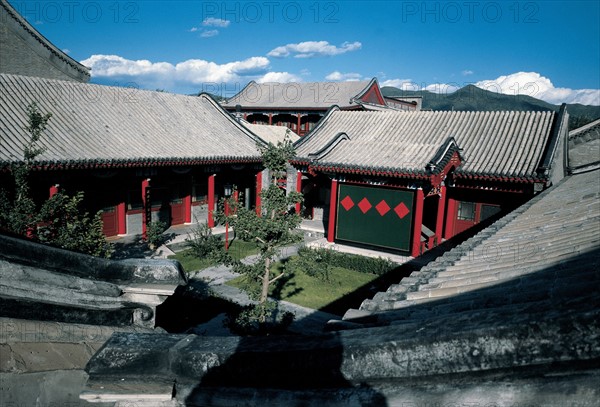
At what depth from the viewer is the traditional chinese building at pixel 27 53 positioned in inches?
773

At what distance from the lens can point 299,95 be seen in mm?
41406

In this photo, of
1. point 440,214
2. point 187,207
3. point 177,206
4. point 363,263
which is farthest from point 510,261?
point 187,207

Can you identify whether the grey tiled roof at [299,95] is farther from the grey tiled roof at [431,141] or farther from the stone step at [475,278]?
the stone step at [475,278]

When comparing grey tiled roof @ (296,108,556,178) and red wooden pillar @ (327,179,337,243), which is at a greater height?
grey tiled roof @ (296,108,556,178)

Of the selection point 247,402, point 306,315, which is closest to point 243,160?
point 306,315

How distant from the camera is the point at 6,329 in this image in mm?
2617

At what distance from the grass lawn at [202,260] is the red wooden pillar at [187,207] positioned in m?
3.23

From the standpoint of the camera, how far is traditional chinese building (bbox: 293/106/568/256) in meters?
15.8

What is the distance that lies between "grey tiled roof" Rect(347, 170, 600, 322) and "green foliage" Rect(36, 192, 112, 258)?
21.7ft

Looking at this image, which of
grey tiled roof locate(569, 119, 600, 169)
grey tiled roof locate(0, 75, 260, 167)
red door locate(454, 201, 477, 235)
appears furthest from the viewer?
grey tiled roof locate(569, 119, 600, 169)

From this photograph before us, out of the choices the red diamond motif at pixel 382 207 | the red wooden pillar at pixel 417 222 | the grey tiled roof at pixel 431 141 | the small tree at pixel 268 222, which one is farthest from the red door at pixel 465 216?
the small tree at pixel 268 222

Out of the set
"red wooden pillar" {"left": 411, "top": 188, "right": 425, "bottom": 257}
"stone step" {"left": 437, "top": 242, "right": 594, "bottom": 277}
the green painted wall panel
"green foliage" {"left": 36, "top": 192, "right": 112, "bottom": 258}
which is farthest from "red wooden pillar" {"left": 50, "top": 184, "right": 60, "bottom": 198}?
"stone step" {"left": 437, "top": 242, "right": 594, "bottom": 277}

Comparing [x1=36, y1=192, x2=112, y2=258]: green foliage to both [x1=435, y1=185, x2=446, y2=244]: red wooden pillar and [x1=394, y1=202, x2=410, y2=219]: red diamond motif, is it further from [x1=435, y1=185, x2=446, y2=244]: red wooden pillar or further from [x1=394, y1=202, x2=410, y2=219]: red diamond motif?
[x1=435, y1=185, x2=446, y2=244]: red wooden pillar

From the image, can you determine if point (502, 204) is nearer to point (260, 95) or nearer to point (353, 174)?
point (353, 174)
